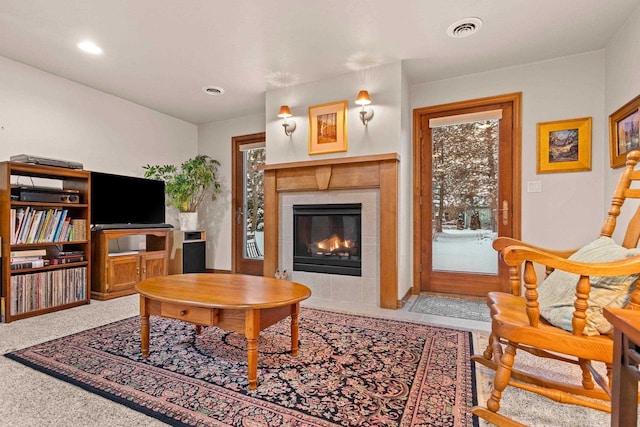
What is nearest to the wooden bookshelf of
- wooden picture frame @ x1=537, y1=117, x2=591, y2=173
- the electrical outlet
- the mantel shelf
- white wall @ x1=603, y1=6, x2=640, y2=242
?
the mantel shelf

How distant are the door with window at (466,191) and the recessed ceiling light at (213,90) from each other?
237 cm

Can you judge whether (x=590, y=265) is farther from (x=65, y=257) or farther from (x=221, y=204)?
(x=221, y=204)

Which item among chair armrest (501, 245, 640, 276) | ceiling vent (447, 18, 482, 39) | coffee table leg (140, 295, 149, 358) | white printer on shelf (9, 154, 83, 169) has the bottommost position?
coffee table leg (140, 295, 149, 358)

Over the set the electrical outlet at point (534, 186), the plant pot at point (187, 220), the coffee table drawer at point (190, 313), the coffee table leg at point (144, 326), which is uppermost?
the electrical outlet at point (534, 186)

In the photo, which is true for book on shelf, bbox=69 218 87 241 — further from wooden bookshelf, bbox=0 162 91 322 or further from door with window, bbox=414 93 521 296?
door with window, bbox=414 93 521 296

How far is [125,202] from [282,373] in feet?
10.3

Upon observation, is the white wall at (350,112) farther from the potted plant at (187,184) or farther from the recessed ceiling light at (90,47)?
the recessed ceiling light at (90,47)

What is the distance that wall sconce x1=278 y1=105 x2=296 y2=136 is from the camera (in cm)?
344

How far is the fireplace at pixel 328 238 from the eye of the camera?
324cm

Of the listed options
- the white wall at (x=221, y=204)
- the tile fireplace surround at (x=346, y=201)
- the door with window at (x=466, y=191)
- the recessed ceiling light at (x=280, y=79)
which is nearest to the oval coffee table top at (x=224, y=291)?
the tile fireplace surround at (x=346, y=201)

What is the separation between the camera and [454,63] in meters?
3.05

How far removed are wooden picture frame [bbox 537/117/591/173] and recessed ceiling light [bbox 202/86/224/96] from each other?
139 inches

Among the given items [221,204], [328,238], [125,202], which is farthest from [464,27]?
[125,202]

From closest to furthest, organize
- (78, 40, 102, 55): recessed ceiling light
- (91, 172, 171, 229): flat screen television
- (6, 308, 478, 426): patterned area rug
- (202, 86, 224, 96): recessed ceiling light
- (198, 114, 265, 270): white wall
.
→ (6, 308, 478, 426): patterned area rug < (78, 40, 102, 55): recessed ceiling light < (91, 172, 171, 229): flat screen television < (202, 86, 224, 96): recessed ceiling light < (198, 114, 265, 270): white wall
